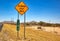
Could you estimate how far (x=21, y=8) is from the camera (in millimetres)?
17953

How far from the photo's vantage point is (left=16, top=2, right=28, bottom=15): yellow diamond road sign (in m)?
17.9

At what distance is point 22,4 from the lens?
1805 centimetres

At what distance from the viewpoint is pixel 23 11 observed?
17.9 meters

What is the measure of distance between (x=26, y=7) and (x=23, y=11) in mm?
504

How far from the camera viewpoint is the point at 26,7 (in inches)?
709

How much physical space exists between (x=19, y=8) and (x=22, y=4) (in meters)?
0.49

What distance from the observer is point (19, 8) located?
1802cm

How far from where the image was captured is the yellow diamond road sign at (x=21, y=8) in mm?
17938

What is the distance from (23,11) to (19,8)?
51 centimetres

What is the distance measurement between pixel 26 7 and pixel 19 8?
693 mm
